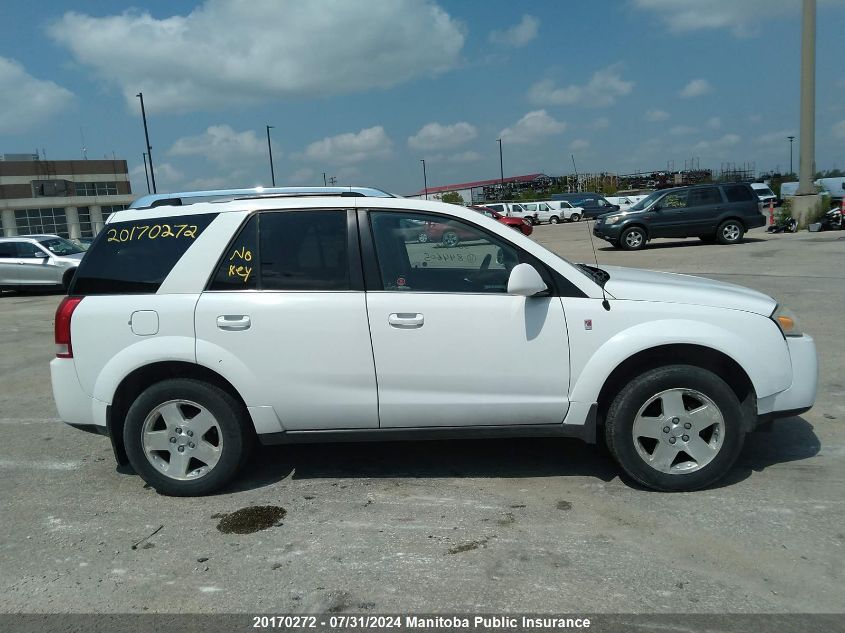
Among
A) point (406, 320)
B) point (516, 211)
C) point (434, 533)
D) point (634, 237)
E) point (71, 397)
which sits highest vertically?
point (516, 211)

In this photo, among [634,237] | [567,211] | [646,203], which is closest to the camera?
[634,237]

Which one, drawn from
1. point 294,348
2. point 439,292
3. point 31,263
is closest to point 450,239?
point 439,292

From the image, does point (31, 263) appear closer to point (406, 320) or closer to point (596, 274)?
point (406, 320)


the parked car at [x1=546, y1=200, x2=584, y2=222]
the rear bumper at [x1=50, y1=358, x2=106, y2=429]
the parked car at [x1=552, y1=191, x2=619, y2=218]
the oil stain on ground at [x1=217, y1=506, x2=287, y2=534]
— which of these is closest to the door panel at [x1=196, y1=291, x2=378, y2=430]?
the oil stain on ground at [x1=217, y1=506, x2=287, y2=534]

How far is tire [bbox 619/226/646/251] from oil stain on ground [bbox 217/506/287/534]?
59.5ft

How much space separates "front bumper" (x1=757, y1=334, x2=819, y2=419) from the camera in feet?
13.2

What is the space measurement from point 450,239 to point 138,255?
190 cm

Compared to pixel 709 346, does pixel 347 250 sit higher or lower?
higher

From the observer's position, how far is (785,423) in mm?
5266

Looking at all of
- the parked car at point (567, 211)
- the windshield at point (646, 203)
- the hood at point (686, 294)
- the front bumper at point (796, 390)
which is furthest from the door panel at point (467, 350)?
the parked car at point (567, 211)

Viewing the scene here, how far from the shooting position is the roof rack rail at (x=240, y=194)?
15.2ft

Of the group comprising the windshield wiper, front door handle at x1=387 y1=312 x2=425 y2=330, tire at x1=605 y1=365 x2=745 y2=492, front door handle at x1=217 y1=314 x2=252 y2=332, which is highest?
the windshield wiper

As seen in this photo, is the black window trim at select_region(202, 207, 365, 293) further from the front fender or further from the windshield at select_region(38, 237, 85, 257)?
the windshield at select_region(38, 237, 85, 257)

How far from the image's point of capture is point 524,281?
3.86 meters
